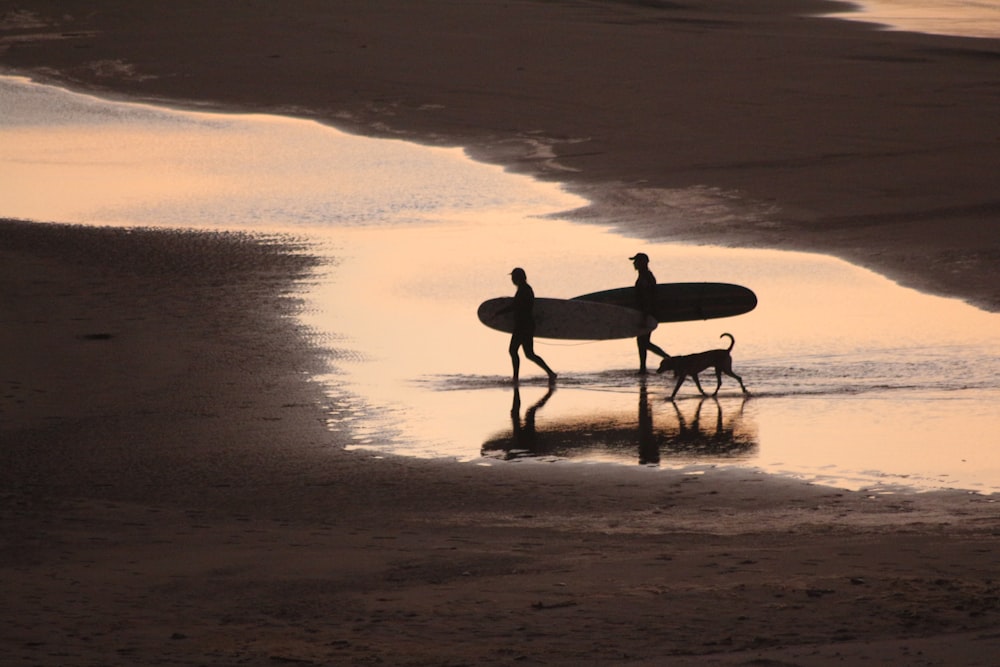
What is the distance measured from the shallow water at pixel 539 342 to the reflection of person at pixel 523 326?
236 mm

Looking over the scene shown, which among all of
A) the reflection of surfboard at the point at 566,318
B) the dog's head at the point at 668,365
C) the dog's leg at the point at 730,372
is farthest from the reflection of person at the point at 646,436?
the reflection of surfboard at the point at 566,318

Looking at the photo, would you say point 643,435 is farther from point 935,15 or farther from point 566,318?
point 935,15

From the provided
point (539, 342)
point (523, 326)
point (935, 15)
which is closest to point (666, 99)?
point (539, 342)

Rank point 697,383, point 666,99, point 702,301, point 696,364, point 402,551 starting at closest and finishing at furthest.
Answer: point 402,551, point 696,364, point 697,383, point 702,301, point 666,99

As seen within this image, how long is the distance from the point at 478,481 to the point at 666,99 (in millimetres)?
21913

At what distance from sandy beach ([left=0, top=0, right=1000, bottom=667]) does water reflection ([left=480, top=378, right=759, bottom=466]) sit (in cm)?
58

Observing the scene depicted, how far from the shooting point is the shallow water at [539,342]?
13.7 m

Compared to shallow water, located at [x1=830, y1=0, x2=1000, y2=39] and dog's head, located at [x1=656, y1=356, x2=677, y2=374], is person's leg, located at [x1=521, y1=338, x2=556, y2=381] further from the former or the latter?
shallow water, located at [x1=830, y1=0, x2=1000, y2=39]

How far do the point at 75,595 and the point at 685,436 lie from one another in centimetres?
629

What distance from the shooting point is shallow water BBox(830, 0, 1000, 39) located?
43.8 meters

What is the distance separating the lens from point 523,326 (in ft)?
53.7

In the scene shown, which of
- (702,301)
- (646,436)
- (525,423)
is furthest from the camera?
(702,301)

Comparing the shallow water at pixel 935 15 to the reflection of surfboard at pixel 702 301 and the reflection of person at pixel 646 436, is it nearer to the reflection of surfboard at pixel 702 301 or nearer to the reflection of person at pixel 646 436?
the reflection of surfboard at pixel 702 301

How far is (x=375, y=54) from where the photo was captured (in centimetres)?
3878
